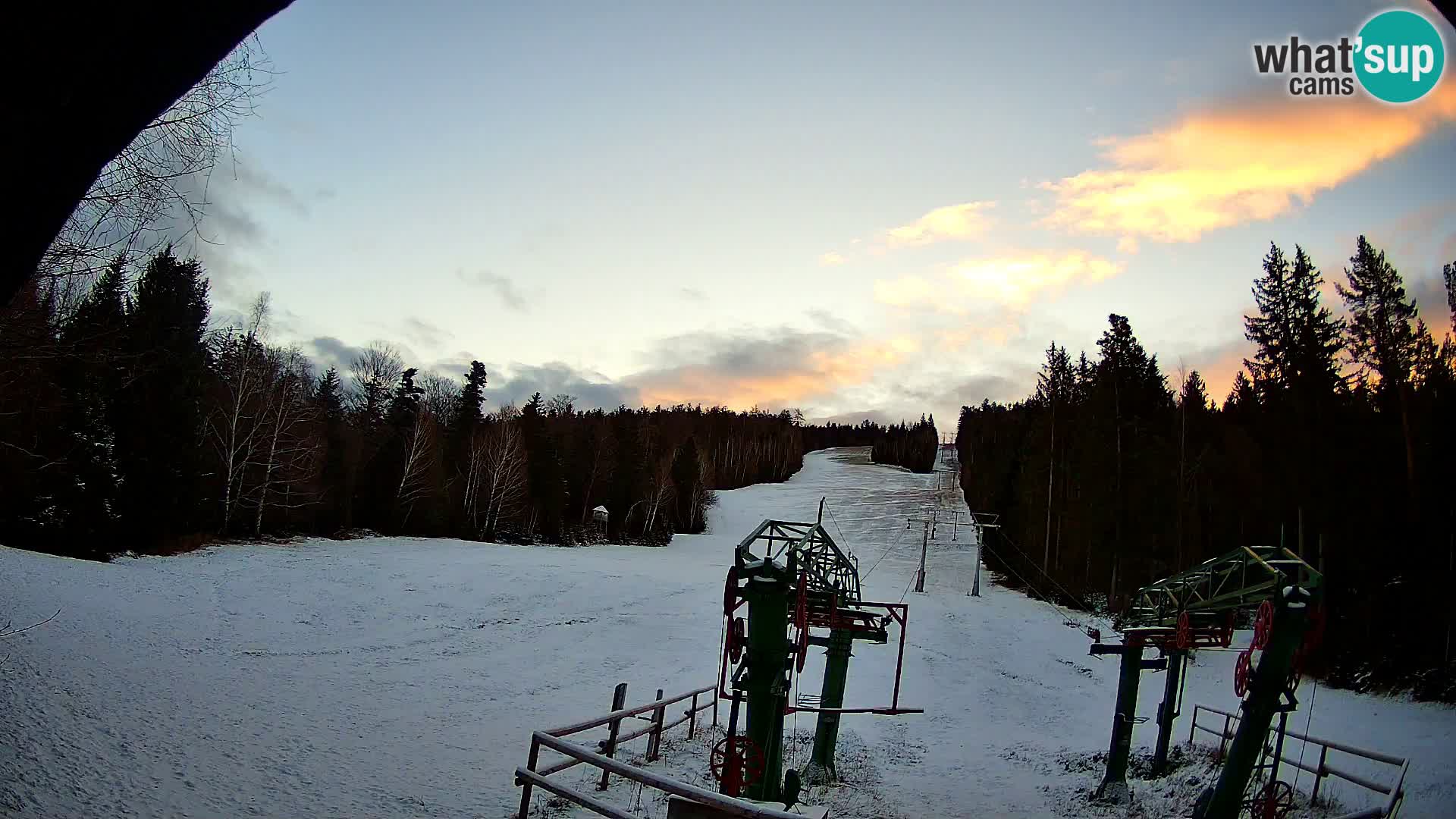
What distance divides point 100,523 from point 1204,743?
39.6 meters

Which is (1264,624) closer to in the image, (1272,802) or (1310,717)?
(1272,802)

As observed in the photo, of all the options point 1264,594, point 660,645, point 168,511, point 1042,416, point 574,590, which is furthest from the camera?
point 1042,416

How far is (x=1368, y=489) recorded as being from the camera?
2405cm

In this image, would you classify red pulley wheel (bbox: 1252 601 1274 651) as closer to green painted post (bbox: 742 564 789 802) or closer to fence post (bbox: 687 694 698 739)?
green painted post (bbox: 742 564 789 802)

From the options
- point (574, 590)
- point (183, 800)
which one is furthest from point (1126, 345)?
point (183, 800)

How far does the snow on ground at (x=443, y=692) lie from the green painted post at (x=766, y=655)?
280 centimetres

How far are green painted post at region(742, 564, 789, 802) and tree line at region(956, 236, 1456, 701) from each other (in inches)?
355

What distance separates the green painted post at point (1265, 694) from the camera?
10758 mm

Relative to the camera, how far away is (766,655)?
11.8 metres

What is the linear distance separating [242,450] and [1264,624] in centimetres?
4508

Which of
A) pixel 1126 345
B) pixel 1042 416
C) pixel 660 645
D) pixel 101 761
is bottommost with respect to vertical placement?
pixel 660 645

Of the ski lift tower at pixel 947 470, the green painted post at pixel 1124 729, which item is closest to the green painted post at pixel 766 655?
the green painted post at pixel 1124 729

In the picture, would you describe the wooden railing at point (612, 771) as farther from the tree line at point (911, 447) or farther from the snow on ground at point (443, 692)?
the tree line at point (911, 447)

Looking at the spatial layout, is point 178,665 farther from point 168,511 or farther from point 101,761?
point 168,511
